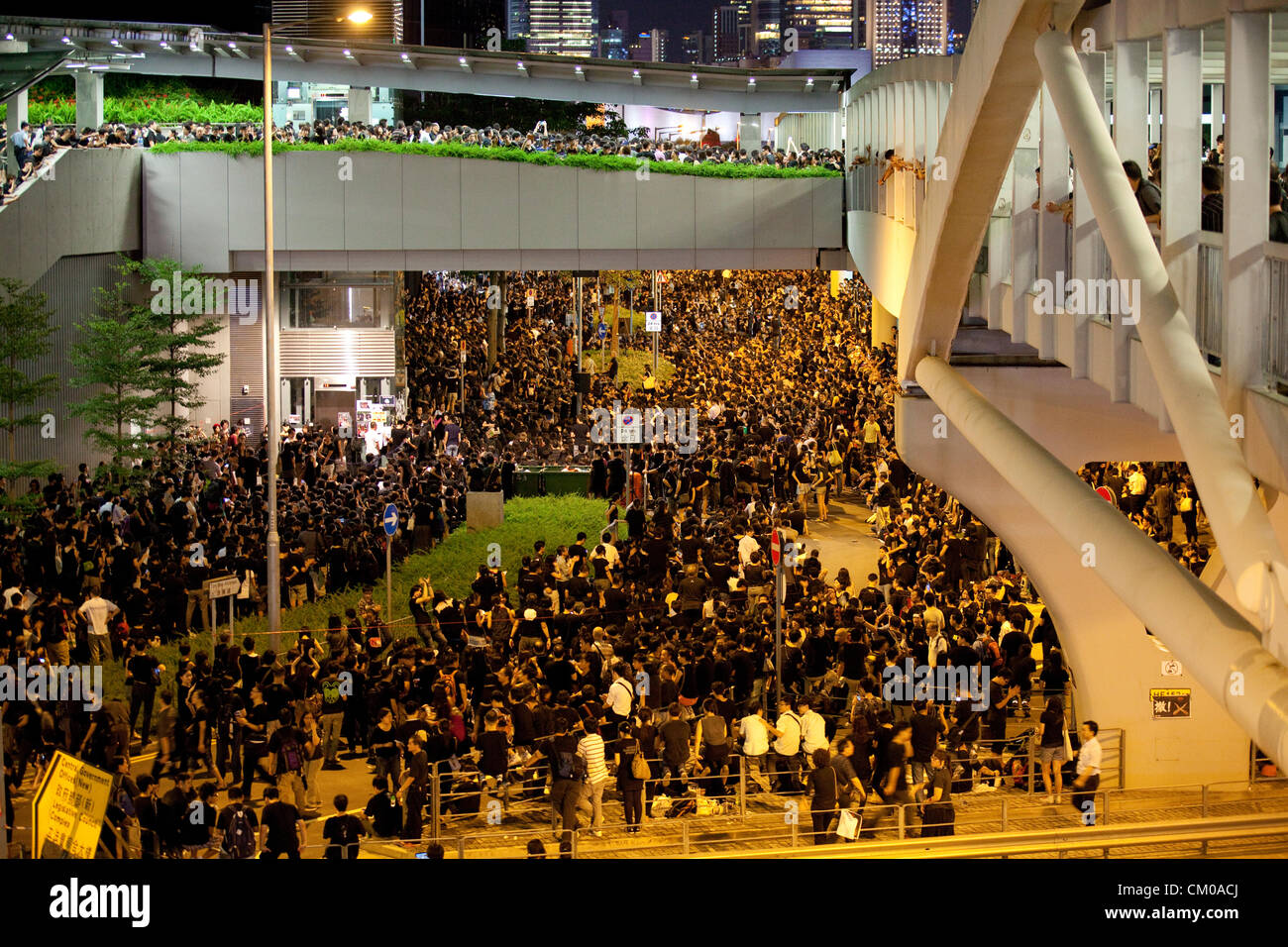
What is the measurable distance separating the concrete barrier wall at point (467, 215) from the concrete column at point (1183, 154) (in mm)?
30881

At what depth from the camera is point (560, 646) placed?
61.3 feet

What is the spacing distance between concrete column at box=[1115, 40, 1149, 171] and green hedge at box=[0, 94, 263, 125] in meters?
32.4

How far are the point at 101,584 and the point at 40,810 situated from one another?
37.6 feet

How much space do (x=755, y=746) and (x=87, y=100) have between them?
101 feet

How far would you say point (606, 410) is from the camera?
3741 centimetres

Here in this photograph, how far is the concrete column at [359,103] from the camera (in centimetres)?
4472

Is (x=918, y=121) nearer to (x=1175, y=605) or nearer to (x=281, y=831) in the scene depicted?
(x=281, y=831)

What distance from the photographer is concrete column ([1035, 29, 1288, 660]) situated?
6.63 m

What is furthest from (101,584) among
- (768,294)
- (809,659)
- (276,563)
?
(768,294)

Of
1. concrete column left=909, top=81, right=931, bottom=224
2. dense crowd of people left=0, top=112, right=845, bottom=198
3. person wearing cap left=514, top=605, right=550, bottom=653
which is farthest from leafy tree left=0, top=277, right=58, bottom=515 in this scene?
concrete column left=909, top=81, right=931, bottom=224

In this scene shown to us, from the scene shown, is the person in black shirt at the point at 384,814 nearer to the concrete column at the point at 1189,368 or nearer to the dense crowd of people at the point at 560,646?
the dense crowd of people at the point at 560,646

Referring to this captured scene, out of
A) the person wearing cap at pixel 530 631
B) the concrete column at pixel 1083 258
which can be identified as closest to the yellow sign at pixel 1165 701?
the person wearing cap at pixel 530 631

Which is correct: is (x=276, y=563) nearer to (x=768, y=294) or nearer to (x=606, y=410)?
(x=606, y=410)

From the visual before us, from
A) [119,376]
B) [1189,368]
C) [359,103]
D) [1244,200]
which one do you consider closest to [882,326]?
[359,103]
